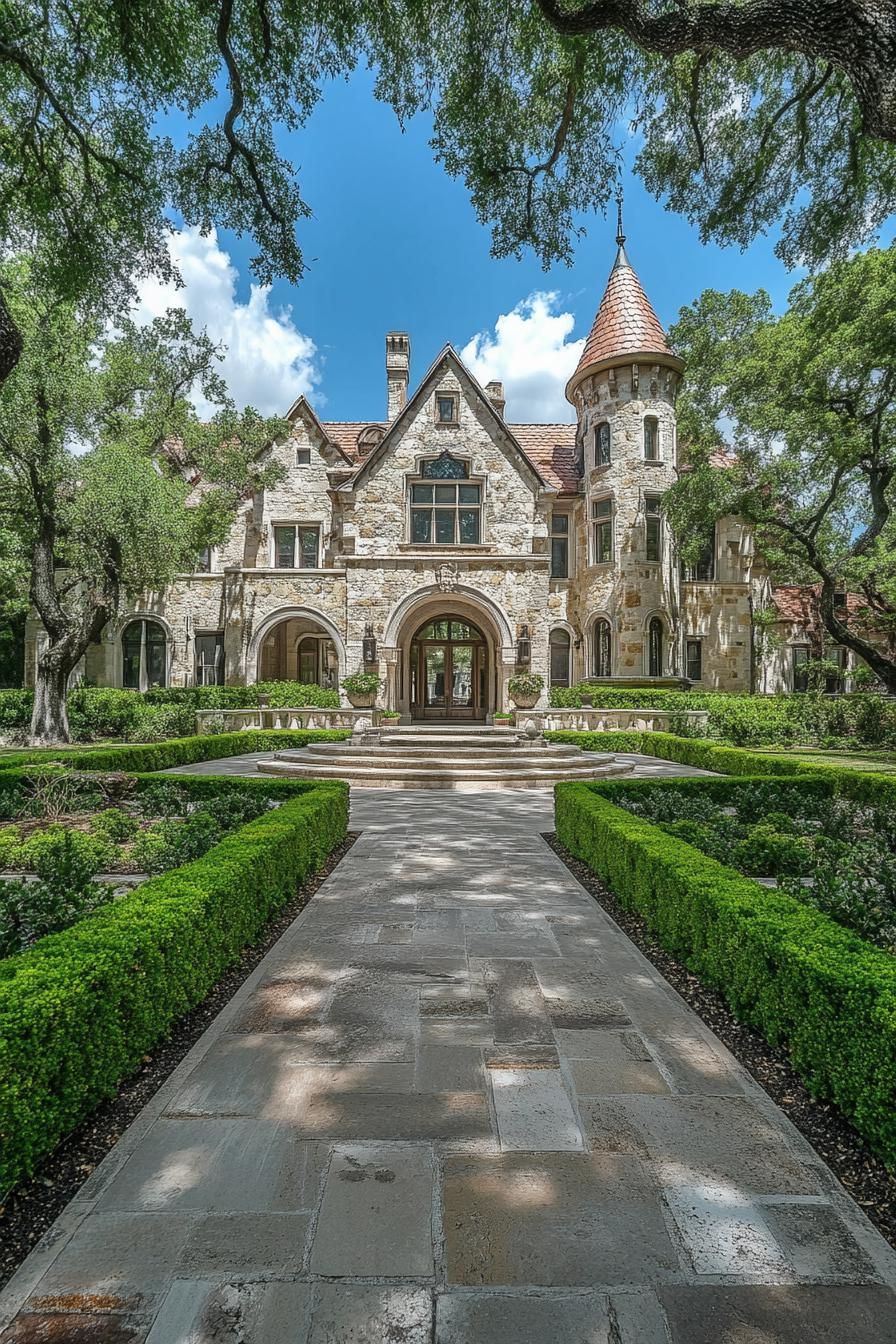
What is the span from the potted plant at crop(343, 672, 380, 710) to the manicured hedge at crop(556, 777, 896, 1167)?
13911 mm

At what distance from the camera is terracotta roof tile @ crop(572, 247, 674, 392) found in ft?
76.8

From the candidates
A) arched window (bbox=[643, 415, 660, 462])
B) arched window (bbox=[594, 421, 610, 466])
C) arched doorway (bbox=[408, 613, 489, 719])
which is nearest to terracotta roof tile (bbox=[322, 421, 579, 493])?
arched window (bbox=[594, 421, 610, 466])

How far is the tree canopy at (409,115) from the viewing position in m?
8.00

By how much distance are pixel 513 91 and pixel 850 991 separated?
449 inches

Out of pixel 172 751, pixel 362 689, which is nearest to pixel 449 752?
pixel 362 689

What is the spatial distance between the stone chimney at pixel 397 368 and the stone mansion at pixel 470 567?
0.28 feet

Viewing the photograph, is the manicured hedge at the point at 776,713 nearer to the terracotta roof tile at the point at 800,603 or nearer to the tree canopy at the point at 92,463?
the terracotta roof tile at the point at 800,603

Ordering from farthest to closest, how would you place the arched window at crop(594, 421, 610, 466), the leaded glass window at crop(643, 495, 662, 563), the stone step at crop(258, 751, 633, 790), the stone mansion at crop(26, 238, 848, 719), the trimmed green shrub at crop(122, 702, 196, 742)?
the arched window at crop(594, 421, 610, 466) → the leaded glass window at crop(643, 495, 662, 563) → the stone mansion at crop(26, 238, 848, 719) → the trimmed green shrub at crop(122, 702, 196, 742) → the stone step at crop(258, 751, 633, 790)

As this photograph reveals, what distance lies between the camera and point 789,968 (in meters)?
3.14

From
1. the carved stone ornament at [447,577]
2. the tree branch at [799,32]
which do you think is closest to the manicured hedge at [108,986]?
the tree branch at [799,32]

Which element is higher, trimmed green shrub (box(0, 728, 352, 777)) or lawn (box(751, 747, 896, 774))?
trimmed green shrub (box(0, 728, 352, 777))

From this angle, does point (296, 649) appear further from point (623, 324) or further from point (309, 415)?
point (623, 324)

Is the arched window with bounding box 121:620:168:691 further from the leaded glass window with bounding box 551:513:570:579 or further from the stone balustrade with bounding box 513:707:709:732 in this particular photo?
the leaded glass window with bounding box 551:513:570:579

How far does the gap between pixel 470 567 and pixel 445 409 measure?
5560mm
